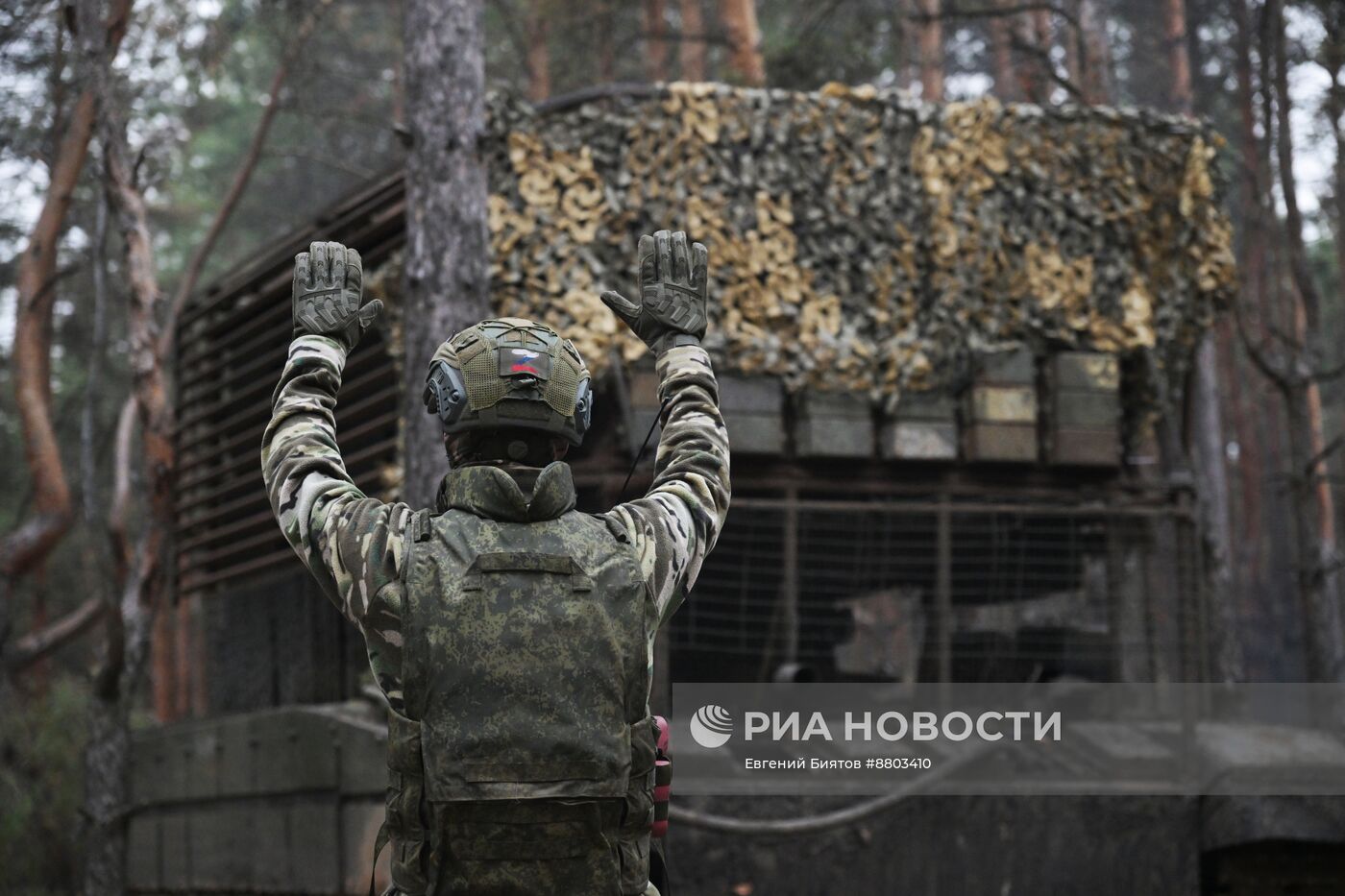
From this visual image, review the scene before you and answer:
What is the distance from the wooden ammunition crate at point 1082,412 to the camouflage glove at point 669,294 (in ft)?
24.5

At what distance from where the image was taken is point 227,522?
1392 centimetres

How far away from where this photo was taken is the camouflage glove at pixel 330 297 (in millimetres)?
4188

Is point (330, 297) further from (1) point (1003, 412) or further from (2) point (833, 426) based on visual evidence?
(1) point (1003, 412)

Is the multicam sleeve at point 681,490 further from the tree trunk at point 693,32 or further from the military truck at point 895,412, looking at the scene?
the tree trunk at point 693,32

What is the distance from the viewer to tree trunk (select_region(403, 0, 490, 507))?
28.4 feet

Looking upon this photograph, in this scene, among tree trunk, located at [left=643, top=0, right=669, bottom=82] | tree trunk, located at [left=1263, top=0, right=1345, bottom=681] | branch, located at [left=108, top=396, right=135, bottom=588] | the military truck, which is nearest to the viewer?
the military truck

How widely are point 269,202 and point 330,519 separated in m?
30.2

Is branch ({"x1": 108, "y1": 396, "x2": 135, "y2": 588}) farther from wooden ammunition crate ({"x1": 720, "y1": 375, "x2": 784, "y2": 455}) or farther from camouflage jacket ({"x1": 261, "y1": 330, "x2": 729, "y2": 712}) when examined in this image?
camouflage jacket ({"x1": 261, "y1": 330, "x2": 729, "y2": 712})

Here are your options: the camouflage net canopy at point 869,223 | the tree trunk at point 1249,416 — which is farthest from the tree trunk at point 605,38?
the tree trunk at point 1249,416

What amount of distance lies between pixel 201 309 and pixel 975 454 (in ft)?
21.6

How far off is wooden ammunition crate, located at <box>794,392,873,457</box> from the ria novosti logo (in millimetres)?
1755

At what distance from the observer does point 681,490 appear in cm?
411

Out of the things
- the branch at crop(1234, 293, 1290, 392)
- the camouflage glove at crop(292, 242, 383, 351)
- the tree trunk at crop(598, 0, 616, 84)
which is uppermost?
the tree trunk at crop(598, 0, 616, 84)

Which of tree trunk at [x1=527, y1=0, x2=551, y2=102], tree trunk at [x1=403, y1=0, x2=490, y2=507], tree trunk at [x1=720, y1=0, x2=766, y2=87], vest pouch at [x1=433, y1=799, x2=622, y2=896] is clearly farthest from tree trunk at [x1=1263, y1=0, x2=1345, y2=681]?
tree trunk at [x1=527, y1=0, x2=551, y2=102]
